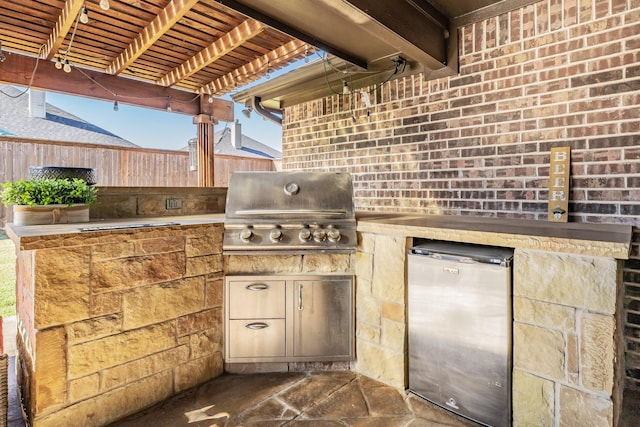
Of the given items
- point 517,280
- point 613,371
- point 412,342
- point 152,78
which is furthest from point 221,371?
point 152,78

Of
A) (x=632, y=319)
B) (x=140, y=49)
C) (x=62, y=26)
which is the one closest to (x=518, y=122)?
(x=632, y=319)

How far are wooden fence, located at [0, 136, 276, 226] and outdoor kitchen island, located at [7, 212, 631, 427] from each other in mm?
3095

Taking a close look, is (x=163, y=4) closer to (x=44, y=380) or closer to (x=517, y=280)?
(x=44, y=380)

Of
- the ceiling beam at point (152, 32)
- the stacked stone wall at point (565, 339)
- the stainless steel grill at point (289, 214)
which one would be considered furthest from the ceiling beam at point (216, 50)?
the stacked stone wall at point (565, 339)

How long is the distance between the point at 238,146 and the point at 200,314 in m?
4.88

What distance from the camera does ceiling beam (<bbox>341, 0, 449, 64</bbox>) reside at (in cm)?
217

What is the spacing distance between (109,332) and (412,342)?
1755 millimetres

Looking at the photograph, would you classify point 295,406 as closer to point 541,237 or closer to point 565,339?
point 565,339

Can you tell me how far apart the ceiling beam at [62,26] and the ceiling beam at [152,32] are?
0.61 meters

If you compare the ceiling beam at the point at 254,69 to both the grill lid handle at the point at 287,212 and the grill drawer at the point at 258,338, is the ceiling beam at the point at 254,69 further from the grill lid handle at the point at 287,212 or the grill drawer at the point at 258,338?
the grill drawer at the point at 258,338

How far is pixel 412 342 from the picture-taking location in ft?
6.83

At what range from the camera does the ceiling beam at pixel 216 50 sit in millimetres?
3298

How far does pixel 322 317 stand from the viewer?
92.7 inches

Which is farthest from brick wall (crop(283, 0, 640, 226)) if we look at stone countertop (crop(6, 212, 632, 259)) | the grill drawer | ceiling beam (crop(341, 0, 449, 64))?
the grill drawer
